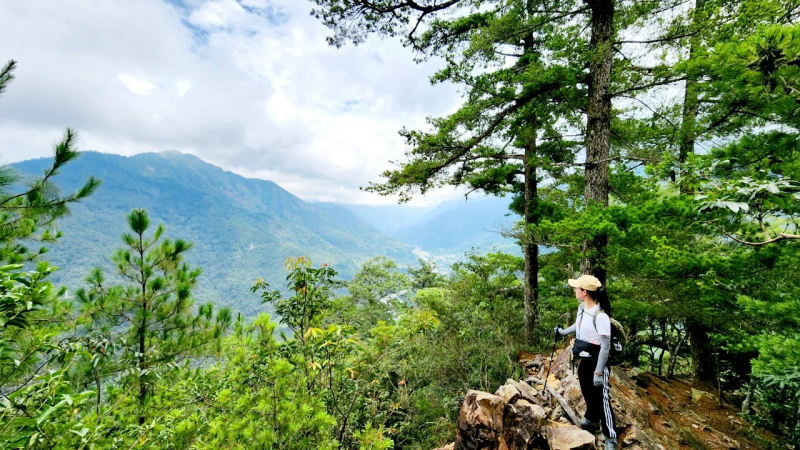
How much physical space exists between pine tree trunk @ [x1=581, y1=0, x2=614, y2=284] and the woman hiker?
1.73 metres

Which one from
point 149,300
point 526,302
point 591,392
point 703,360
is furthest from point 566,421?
point 149,300

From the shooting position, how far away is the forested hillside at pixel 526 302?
2.40m

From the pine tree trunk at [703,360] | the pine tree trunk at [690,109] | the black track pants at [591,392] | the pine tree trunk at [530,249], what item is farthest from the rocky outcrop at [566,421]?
the pine tree trunk at [690,109]

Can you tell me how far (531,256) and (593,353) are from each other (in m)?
5.17

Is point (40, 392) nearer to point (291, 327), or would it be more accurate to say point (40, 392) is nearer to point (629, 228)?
point (291, 327)

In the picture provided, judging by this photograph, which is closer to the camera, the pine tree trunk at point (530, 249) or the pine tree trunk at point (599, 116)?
the pine tree trunk at point (599, 116)

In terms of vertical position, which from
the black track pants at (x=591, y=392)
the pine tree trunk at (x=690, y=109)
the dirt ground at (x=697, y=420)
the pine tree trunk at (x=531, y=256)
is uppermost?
the pine tree trunk at (x=690, y=109)

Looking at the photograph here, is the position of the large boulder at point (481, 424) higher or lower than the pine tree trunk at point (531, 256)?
lower

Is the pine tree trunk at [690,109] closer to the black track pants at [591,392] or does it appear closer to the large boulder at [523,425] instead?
the black track pants at [591,392]

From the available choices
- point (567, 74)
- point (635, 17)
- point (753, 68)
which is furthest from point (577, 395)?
point (635, 17)

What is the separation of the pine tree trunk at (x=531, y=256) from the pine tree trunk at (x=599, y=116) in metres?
2.85

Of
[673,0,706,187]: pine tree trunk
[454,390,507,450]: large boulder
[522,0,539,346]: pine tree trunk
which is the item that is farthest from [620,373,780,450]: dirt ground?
[673,0,706,187]: pine tree trunk

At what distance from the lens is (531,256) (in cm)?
816

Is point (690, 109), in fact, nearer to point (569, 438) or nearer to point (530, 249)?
point (530, 249)
